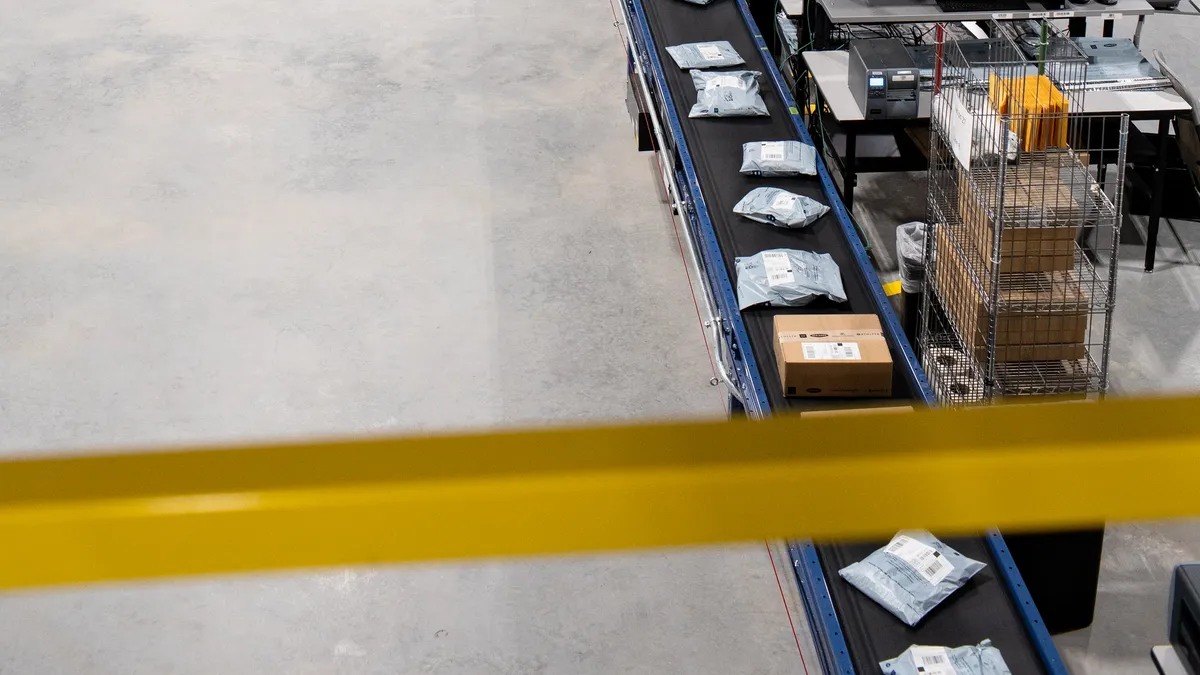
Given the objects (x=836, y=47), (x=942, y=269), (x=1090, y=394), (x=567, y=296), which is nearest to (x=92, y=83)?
(x=567, y=296)

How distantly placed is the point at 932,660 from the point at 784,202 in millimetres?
2512

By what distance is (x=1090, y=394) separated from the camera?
15.6 ft

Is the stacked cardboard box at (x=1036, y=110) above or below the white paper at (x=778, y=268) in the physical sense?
above

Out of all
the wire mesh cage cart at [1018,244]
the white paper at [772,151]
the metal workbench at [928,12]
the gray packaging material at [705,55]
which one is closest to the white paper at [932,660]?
the wire mesh cage cart at [1018,244]

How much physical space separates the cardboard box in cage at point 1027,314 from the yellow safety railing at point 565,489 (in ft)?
12.6

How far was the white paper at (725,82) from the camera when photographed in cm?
643

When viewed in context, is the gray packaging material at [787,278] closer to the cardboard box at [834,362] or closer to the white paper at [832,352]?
the cardboard box at [834,362]

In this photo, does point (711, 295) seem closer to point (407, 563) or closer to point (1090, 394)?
point (1090, 394)

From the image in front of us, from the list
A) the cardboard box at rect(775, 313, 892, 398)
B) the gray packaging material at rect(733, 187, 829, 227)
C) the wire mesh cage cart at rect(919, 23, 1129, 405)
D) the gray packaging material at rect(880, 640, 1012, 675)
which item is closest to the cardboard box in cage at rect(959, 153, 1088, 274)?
the wire mesh cage cart at rect(919, 23, 1129, 405)

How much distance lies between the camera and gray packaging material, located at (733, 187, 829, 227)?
214 inches

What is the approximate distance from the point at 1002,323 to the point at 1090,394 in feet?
1.54

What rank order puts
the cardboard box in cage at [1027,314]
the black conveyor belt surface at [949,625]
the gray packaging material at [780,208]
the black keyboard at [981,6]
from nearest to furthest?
1. the black conveyor belt surface at [949,625]
2. the cardboard box in cage at [1027,314]
3. the gray packaging material at [780,208]
4. the black keyboard at [981,6]

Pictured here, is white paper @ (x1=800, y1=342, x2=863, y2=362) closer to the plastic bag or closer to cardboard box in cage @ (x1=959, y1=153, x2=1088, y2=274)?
cardboard box in cage @ (x1=959, y1=153, x2=1088, y2=274)

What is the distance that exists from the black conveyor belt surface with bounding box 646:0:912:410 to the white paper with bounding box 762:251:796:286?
11cm
